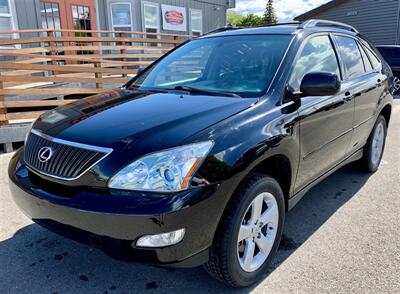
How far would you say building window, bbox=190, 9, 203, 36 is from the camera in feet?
51.0

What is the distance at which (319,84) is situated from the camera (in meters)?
2.68

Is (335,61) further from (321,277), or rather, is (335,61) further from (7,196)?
(7,196)

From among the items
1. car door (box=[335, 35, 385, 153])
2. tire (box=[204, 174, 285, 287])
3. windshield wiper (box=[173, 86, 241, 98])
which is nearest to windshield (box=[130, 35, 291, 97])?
windshield wiper (box=[173, 86, 241, 98])

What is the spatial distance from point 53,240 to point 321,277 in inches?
81.5

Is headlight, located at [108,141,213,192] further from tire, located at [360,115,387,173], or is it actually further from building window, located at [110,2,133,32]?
building window, located at [110,2,133,32]

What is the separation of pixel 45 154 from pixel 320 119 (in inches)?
81.9

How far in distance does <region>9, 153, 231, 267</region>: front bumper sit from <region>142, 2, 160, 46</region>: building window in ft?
40.6

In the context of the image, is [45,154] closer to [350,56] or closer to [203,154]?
[203,154]

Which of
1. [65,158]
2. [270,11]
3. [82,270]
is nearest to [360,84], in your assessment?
[65,158]

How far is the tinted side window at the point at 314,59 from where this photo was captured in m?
2.93

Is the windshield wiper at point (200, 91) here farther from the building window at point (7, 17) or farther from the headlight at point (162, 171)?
the building window at point (7, 17)

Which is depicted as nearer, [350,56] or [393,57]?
[350,56]

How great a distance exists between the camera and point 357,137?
153 inches

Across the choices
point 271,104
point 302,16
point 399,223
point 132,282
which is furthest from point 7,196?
point 302,16
